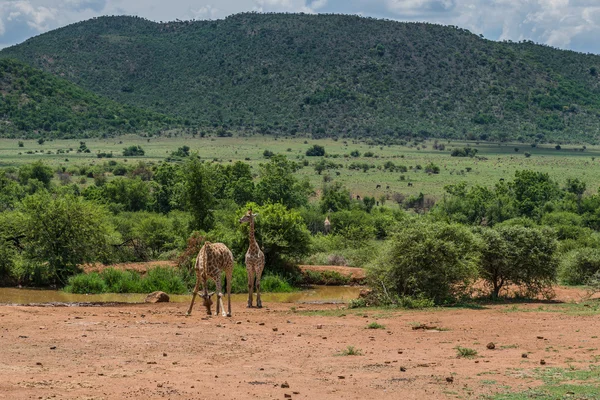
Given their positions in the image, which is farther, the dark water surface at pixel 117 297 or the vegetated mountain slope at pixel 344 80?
the vegetated mountain slope at pixel 344 80

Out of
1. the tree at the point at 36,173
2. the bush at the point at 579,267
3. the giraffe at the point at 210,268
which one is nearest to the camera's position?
the giraffe at the point at 210,268

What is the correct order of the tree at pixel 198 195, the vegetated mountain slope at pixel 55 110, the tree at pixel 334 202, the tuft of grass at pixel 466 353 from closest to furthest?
1. the tuft of grass at pixel 466 353
2. the tree at pixel 198 195
3. the tree at pixel 334 202
4. the vegetated mountain slope at pixel 55 110

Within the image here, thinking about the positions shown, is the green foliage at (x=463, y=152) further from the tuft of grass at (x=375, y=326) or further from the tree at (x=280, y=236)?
the tuft of grass at (x=375, y=326)

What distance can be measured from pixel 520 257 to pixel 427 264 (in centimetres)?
304

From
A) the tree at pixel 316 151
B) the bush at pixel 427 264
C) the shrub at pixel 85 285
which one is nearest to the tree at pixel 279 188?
the shrub at pixel 85 285

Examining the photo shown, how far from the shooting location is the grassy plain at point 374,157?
84125 mm

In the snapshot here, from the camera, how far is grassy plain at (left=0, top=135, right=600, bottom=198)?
84.1m

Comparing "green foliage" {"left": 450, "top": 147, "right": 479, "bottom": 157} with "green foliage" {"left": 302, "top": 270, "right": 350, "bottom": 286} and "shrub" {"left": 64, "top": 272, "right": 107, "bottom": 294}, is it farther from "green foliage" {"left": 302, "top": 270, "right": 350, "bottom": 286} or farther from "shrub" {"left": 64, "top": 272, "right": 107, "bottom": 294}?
"shrub" {"left": 64, "top": 272, "right": 107, "bottom": 294}

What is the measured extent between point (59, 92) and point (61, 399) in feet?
362

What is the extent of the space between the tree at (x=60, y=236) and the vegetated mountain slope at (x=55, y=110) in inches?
3272

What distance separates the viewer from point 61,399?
12.8 metres

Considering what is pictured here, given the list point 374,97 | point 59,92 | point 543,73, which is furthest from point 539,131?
point 59,92

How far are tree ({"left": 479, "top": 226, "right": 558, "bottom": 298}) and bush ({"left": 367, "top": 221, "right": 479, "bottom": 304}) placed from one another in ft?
2.57

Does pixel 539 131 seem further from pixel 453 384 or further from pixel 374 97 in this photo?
pixel 453 384
